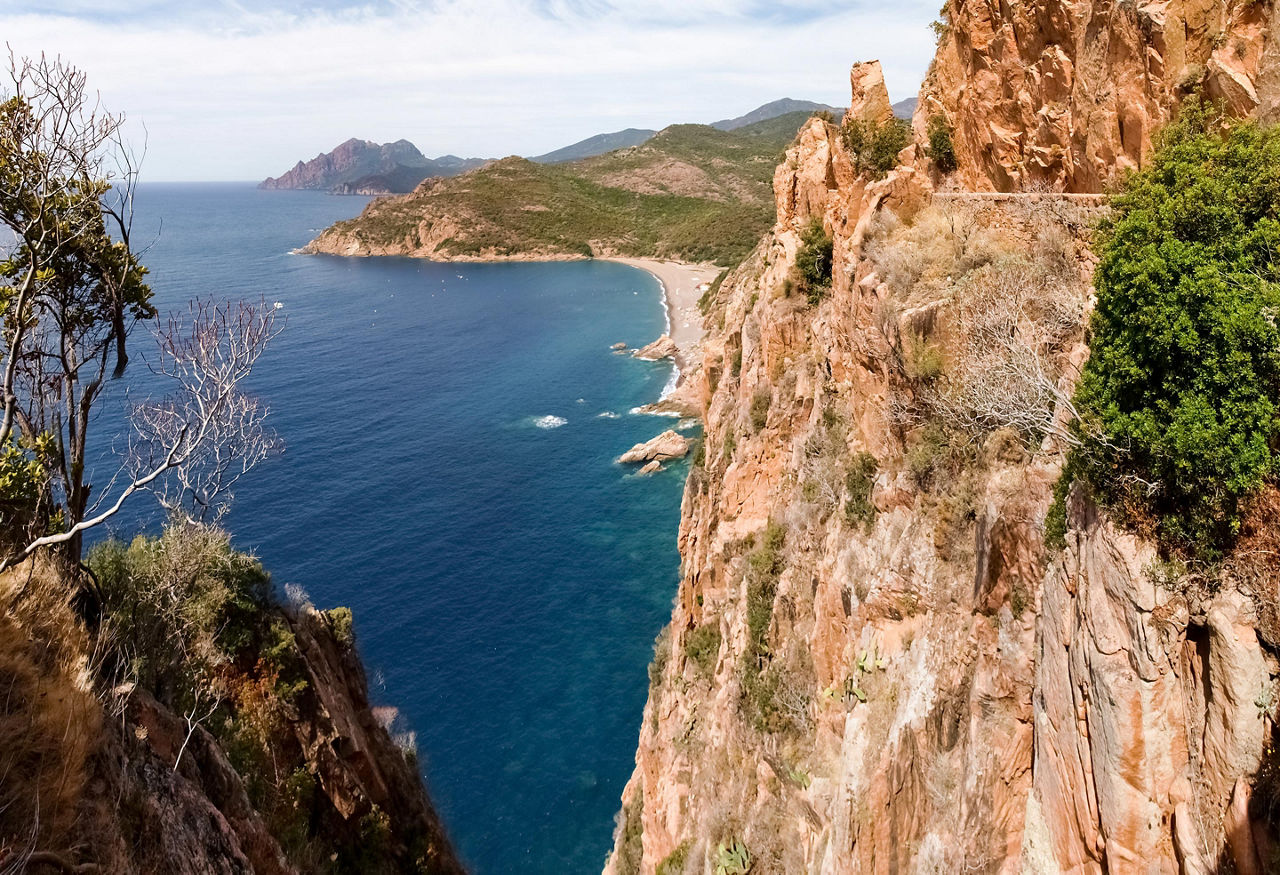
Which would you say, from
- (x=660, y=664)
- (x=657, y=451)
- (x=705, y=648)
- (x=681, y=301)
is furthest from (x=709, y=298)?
(x=705, y=648)

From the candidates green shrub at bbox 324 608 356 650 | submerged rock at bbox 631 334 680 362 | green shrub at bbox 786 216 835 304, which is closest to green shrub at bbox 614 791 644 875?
green shrub at bbox 324 608 356 650

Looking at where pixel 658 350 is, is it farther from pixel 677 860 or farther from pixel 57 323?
pixel 57 323

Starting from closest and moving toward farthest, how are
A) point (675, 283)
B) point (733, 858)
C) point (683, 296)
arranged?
point (733, 858), point (683, 296), point (675, 283)

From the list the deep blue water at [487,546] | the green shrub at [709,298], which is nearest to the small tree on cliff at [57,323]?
the deep blue water at [487,546]

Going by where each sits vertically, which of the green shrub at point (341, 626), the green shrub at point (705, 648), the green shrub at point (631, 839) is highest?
the green shrub at point (341, 626)

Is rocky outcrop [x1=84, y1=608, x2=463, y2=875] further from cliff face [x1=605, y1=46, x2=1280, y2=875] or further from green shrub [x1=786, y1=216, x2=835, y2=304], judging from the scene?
green shrub [x1=786, y1=216, x2=835, y2=304]

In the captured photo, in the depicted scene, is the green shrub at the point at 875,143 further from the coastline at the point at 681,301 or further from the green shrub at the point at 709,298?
the green shrub at the point at 709,298
